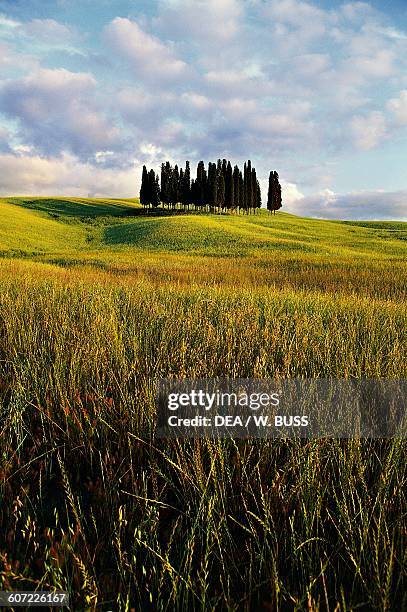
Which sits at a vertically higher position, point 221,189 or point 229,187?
point 229,187

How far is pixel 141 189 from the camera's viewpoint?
76.8 metres

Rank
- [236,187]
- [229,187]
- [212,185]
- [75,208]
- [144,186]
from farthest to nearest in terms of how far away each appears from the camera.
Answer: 1. [75,208]
2. [144,186]
3. [236,187]
4. [229,187]
5. [212,185]

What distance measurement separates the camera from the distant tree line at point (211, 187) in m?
71.0

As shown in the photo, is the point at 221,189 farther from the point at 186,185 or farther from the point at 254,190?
the point at 254,190

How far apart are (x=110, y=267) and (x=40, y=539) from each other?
1557 centimetres

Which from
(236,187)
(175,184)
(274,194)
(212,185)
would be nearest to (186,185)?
(175,184)

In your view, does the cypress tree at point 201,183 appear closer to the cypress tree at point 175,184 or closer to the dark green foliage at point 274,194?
the cypress tree at point 175,184

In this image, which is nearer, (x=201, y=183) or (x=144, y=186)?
(x=201, y=183)

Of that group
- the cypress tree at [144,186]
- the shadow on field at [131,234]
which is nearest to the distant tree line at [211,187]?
the cypress tree at [144,186]

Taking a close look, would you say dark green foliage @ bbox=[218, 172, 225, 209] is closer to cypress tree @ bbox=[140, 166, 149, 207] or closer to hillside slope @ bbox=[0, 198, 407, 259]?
hillside slope @ bbox=[0, 198, 407, 259]

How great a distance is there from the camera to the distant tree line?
71.0 m

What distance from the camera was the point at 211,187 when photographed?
2795 inches

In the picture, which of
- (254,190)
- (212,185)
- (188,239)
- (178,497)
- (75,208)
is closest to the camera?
(178,497)

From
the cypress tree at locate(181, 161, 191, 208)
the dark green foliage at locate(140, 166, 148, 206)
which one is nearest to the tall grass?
the cypress tree at locate(181, 161, 191, 208)
